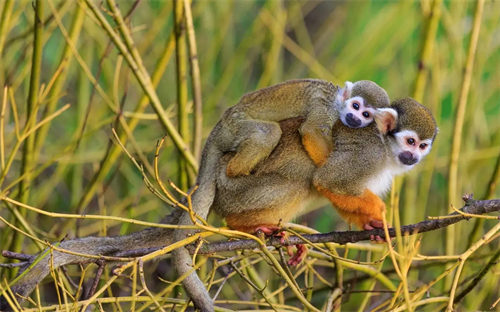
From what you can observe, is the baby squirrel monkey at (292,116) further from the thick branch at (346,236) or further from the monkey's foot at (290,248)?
the thick branch at (346,236)

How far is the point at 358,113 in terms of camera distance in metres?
3.88

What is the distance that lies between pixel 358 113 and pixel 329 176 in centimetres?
47

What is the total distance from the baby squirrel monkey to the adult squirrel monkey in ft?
0.24

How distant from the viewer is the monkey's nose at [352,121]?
3.88m

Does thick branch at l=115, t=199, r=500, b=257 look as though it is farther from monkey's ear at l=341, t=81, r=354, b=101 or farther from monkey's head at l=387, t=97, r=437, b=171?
monkey's ear at l=341, t=81, r=354, b=101

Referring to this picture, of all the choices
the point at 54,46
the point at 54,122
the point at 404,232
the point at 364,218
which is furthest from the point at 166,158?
the point at 404,232

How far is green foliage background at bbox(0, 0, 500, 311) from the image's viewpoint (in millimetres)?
4797

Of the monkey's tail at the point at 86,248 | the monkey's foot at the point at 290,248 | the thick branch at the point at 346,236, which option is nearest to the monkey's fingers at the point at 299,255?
the monkey's foot at the point at 290,248

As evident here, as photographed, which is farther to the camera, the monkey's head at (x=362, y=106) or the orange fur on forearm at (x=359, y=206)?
the monkey's head at (x=362, y=106)

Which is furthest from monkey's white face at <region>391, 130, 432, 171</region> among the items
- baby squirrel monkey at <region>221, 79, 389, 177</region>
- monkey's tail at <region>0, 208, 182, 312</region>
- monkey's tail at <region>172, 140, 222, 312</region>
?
monkey's tail at <region>0, 208, 182, 312</region>

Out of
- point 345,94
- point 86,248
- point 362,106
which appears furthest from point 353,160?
point 86,248

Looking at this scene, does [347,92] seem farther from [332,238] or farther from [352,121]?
[332,238]

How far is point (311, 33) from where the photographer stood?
10.8 m

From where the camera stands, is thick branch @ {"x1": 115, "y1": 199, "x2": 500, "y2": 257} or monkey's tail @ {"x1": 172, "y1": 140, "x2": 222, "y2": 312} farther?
monkey's tail @ {"x1": 172, "y1": 140, "x2": 222, "y2": 312}
